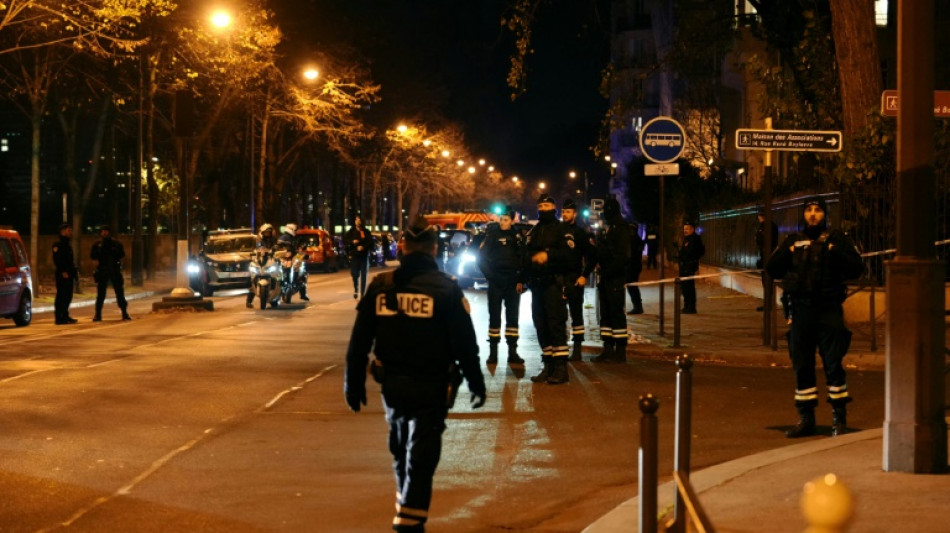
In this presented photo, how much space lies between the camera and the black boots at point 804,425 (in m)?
10.4

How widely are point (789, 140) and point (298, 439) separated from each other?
825 cm

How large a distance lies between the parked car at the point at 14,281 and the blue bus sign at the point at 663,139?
440 inches

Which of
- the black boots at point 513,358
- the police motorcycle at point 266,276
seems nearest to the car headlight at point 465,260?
the police motorcycle at point 266,276

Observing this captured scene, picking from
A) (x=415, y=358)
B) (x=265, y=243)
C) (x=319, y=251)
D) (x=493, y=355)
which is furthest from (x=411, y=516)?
(x=319, y=251)

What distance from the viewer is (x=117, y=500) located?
26.3ft

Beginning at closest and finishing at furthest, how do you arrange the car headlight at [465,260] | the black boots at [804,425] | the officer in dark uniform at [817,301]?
the officer in dark uniform at [817,301]
the black boots at [804,425]
the car headlight at [465,260]

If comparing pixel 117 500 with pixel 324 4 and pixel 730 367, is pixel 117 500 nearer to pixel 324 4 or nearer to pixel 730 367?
pixel 730 367

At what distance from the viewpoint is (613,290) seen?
15977 mm

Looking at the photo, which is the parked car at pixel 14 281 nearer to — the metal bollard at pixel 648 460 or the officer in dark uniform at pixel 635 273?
the officer in dark uniform at pixel 635 273

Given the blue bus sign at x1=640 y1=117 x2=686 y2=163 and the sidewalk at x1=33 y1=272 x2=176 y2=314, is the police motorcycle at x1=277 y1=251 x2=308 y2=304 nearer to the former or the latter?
the sidewalk at x1=33 y1=272 x2=176 y2=314

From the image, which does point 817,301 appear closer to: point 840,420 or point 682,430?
point 840,420

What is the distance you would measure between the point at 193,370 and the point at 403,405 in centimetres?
903

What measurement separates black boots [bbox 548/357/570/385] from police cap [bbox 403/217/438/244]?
7.14 m

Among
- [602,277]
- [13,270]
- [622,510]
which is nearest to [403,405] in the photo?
[622,510]
